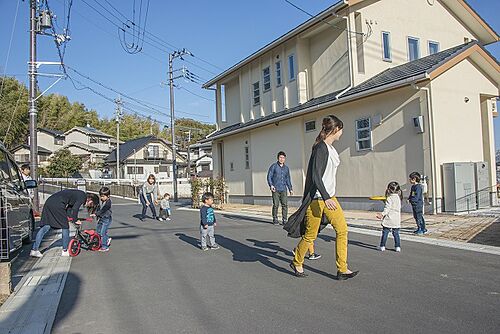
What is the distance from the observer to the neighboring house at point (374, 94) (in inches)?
506

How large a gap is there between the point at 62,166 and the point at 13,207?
42478 millimetres

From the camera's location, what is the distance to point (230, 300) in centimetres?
492

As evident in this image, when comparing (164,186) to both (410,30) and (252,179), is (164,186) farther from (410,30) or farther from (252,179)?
(410,30)

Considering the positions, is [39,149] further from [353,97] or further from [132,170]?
[353,97]

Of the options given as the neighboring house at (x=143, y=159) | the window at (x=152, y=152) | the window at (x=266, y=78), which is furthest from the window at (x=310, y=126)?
the window at (x=152, y=152)

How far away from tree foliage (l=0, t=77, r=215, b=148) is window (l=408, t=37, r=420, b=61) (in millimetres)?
38871

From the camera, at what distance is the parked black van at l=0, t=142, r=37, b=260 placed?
649 cm

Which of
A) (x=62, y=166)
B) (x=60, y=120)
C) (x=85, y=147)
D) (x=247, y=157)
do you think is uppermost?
(x=60, y=120)

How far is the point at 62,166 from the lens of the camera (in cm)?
4700

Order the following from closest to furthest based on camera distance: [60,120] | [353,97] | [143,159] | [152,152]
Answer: [353,97], [143,159], [152,152], [60,120]

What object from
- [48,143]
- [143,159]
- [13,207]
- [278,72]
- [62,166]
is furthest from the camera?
[48,143]

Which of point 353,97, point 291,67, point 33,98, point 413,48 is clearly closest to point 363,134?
point 353,97

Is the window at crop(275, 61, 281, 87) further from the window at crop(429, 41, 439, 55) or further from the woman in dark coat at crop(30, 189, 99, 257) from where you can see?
the woman in dark coat at crop(30, 189, 99, 257)

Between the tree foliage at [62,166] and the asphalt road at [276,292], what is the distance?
42.5 metres
